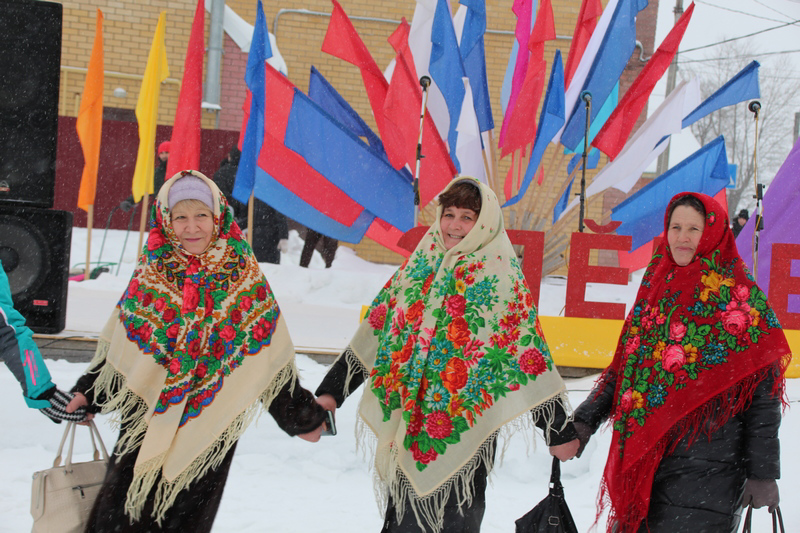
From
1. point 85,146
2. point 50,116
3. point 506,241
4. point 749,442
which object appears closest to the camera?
point 749,442

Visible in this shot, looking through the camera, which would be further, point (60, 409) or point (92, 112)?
point (92, 112)

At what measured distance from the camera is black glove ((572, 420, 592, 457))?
2.46m

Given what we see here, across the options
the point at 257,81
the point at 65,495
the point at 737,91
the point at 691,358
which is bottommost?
the point at 65,495

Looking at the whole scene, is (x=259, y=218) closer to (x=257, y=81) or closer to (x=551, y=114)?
(x=257, y=81)

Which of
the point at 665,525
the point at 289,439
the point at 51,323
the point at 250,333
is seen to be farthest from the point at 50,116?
the point at 665,525

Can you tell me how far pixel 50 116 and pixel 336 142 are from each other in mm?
2065

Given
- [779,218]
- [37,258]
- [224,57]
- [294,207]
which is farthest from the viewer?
[224,57]

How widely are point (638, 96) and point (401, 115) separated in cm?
191

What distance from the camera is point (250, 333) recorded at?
2.38m

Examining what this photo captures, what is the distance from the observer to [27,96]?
188 inches

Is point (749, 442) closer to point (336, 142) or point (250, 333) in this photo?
point (250, 333)

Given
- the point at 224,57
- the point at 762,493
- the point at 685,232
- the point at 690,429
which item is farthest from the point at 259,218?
the point at 762,493

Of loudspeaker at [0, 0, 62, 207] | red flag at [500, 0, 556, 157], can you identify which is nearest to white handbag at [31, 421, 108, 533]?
loudspeaker at [0, 0, 62, 207]

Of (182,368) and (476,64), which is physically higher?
(476,64)
